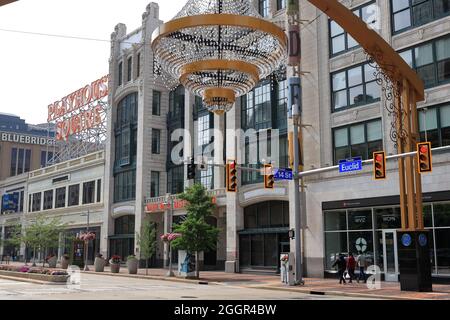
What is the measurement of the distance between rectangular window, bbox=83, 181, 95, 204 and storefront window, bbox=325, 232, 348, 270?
1424 inches

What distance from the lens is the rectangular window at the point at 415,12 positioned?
31062 mm

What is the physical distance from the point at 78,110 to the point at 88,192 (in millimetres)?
14722

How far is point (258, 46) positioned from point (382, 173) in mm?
13543

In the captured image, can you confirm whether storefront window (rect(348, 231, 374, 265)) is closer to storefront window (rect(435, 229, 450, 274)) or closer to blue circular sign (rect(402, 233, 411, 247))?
storefront window (rect(435, 229, 450, 274))

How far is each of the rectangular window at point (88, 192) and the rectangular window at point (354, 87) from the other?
36.9m

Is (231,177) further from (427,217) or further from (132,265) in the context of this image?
(132,265)

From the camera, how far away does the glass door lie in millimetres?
31922

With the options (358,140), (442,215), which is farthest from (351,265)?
(358,140)

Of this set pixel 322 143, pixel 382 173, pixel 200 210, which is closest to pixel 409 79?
pixel 382 173

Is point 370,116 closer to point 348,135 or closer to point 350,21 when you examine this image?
point 348,135

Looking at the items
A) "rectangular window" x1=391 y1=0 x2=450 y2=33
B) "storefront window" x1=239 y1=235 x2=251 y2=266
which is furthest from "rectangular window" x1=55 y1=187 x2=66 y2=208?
"rectangular window" x1=391 y1=0 x2=450 y2=33

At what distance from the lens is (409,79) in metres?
26.5

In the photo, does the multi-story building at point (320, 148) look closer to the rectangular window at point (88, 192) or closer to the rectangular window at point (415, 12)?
the rectangular window at point (415, 12)

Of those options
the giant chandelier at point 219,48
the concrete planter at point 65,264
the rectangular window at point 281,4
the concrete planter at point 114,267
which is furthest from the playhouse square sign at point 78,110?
the giant chandelier at point 219,48
